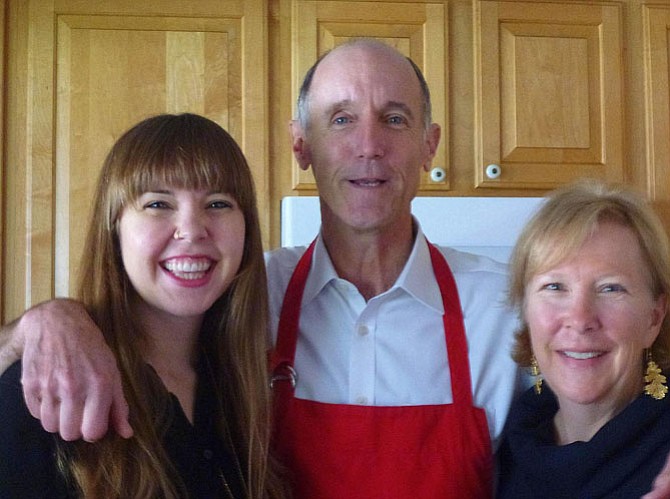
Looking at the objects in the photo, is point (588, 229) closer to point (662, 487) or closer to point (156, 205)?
point (662, 487)

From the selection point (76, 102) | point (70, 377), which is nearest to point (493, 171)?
point (76, 102)

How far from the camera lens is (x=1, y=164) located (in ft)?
6.19

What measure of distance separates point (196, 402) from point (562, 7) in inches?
60.2

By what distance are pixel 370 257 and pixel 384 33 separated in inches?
34.1

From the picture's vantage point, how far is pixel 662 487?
36.4 inches

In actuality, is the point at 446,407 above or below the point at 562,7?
below

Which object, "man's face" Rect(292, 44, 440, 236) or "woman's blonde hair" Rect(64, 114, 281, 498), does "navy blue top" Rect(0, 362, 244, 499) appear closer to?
"woman's blonde hair" Rect(64, 114, 281, 498)

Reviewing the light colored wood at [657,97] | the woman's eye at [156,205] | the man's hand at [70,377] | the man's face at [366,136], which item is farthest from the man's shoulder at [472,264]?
the light colored wood at [657,97]

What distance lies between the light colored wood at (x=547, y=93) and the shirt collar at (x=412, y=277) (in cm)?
73

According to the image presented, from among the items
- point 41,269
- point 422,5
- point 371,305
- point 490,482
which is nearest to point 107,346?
point 371,305

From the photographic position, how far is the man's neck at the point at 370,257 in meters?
1.33

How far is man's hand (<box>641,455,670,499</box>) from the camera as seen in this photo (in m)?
0.92

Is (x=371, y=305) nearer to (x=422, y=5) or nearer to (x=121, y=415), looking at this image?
(x=121, y=415)

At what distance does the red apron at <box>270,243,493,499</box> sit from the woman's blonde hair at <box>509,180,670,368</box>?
0.73 feet
